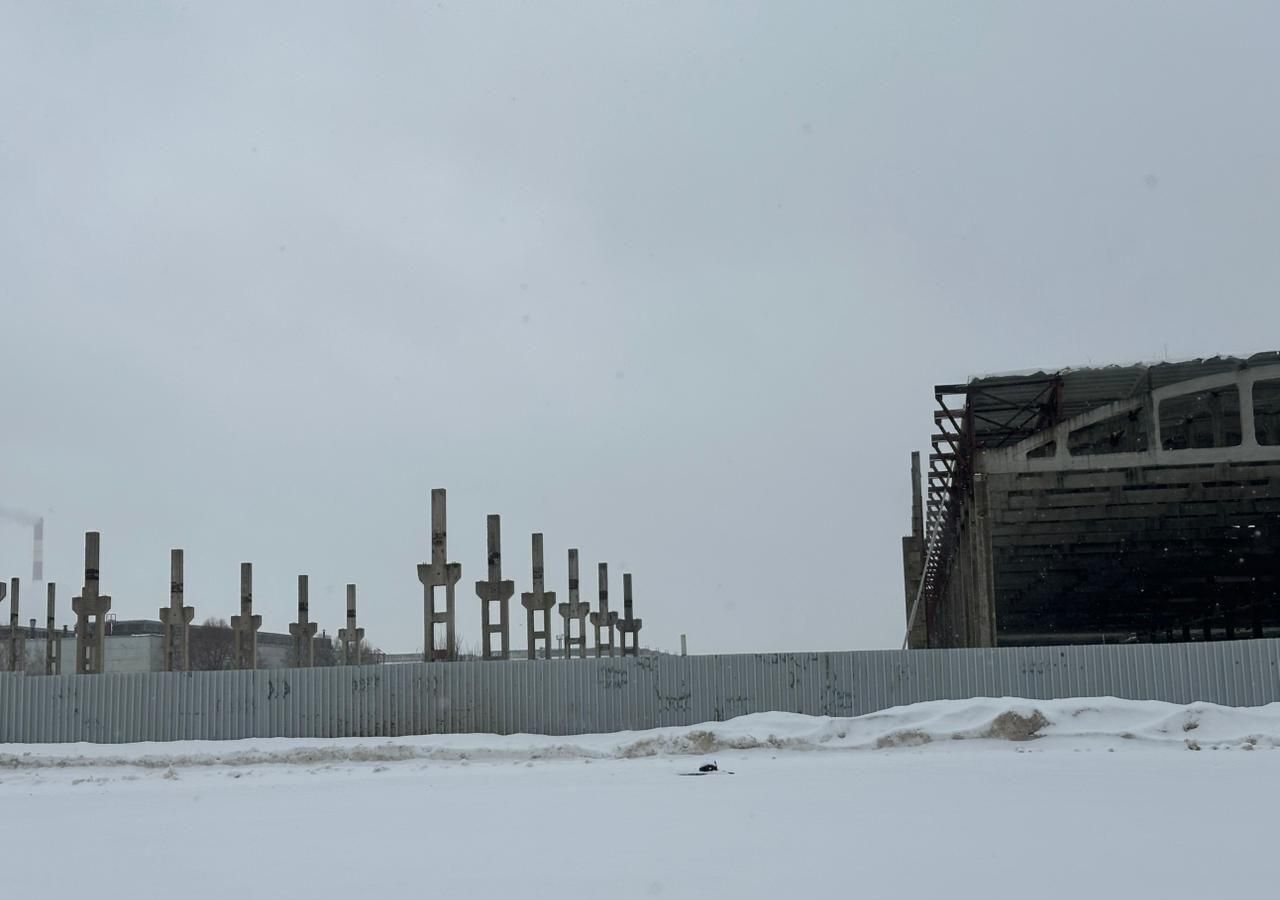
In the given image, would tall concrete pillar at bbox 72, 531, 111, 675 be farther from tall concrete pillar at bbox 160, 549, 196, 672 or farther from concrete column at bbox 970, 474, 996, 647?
concrete column at bbox 970, 474, 996, 647

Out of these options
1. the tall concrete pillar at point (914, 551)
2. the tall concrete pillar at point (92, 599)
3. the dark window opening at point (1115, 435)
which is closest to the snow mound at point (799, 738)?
the tall concrete pillar at point (92, 599)

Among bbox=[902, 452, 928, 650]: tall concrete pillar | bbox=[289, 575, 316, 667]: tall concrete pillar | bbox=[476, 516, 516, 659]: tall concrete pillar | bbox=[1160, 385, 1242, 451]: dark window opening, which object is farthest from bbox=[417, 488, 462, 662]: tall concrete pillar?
bbox=[902, 452, 928, 650]: tall concrete pillar

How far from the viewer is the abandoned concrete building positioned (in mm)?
30609

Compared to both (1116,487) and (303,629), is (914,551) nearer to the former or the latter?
(1116,487)

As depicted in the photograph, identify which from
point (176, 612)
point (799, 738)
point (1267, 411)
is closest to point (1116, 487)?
point (1267, 411)

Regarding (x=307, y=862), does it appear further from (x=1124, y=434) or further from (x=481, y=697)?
(x=1124, y=434)

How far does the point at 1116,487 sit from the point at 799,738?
52.9 ft

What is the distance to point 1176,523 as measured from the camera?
38.5 metres

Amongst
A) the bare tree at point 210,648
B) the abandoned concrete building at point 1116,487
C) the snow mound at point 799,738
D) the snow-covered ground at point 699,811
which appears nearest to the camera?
the snow-covered ground at point 699,811

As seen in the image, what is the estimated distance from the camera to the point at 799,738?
2197 centimetres

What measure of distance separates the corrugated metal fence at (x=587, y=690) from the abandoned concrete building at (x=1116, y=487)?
8.30 m

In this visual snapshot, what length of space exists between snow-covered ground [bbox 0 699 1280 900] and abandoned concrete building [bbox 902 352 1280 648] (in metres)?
10.9

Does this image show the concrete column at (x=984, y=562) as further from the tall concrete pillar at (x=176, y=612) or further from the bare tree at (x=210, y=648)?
the bare tree at (x=210, y=648)

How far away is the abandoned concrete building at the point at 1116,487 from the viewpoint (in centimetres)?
3061
